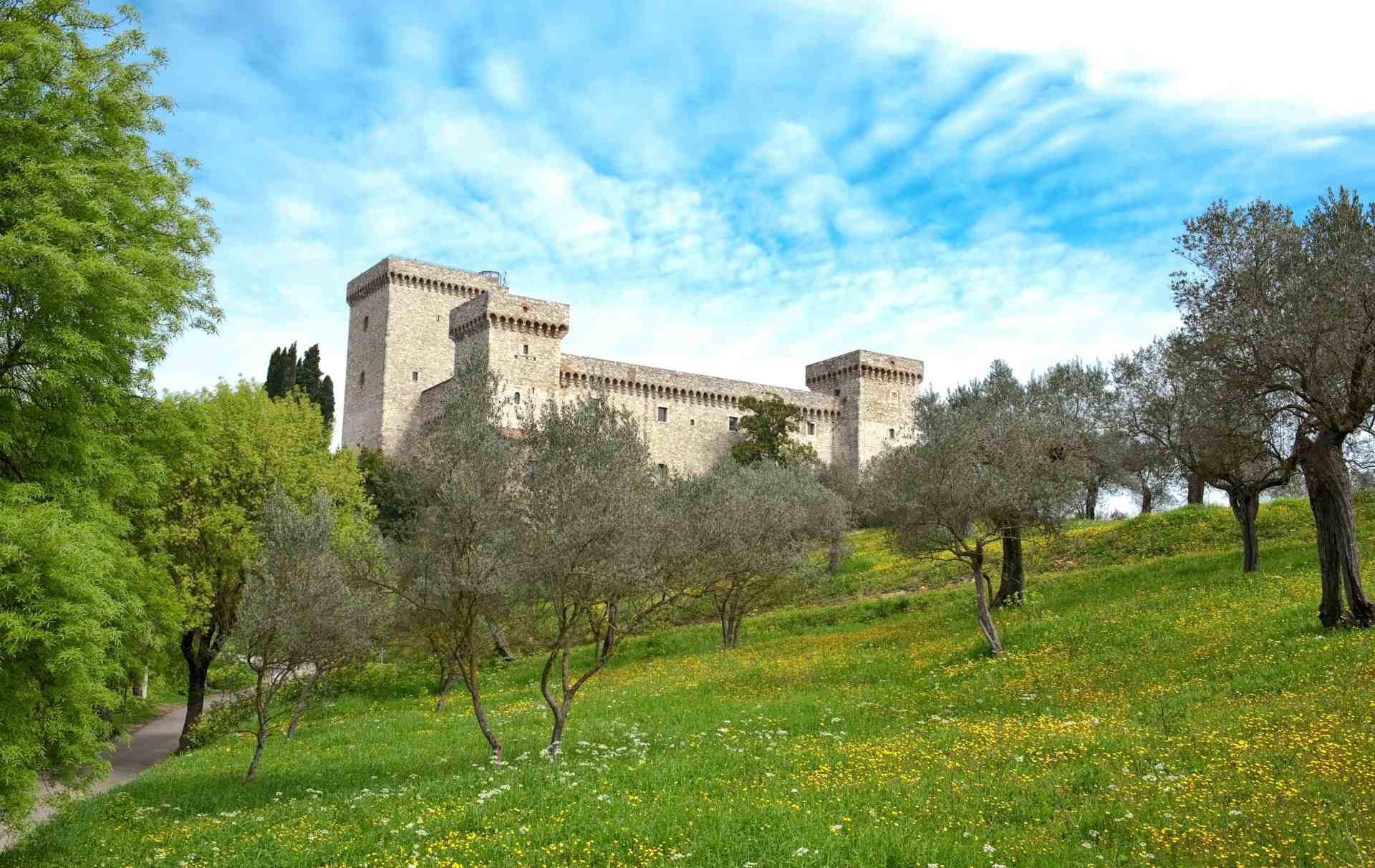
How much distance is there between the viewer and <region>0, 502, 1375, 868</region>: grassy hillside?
761 cm

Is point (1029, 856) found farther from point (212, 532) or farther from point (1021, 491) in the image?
point (212, 532)

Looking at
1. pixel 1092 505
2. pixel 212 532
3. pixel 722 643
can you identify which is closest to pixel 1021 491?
pixel 722 643

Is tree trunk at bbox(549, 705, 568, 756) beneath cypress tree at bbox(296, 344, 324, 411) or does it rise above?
beneath

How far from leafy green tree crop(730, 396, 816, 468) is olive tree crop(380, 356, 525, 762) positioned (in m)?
38.0

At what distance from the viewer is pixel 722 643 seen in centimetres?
2578

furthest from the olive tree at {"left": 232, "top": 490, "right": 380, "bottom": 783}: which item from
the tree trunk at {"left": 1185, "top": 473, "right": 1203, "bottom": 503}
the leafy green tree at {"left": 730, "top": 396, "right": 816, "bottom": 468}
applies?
the leafy green tree at {"left": 730, "top": 396, "right": 816, "bottom": 468}

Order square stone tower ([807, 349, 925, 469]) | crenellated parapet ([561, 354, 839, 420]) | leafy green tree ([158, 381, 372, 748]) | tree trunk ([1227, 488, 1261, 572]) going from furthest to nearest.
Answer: square stone tower ([807, 349, 925, 469])
crenellated parapet ([561, 354, 839, 420])
leafy green tree ([158, 381, 372, 748])
tree trunk ([1227, 488, 1261, 572])

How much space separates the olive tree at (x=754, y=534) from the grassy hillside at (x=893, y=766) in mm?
3080

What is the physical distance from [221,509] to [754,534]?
1337 cm

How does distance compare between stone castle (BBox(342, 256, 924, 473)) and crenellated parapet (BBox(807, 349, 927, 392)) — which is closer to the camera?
stone castle (BBox(342, 256, 924, 473))

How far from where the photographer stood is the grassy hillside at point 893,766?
25.0 feet

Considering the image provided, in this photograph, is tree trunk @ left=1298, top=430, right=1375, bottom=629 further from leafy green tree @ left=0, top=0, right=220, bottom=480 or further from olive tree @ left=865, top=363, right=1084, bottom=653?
leafy green tree @ left=0, top=0, right=220, bottom=480

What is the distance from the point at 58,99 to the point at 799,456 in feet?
140

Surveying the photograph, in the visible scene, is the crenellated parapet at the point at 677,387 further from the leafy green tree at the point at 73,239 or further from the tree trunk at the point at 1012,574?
the leafy green tree at the point at 73,239
